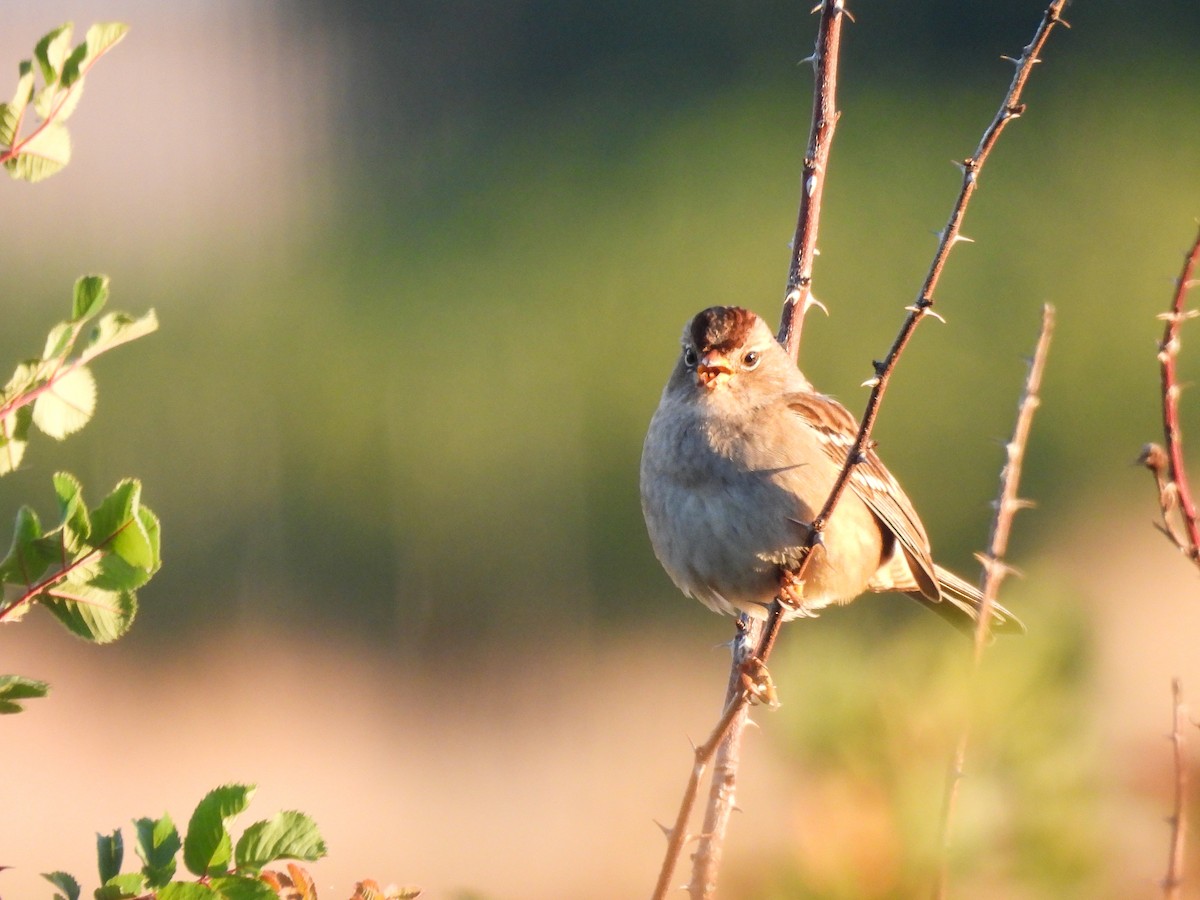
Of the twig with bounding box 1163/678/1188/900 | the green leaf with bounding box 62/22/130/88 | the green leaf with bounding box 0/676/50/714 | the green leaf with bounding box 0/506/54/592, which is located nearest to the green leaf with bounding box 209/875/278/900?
the green leaf with bounding box 0/676/50/714

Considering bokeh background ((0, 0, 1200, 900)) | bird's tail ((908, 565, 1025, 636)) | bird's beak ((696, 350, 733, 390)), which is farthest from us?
bokeh background ((0, 0, 1200, 900))

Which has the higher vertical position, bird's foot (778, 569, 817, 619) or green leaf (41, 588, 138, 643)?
bird's foot (778, 569, 817, 619)

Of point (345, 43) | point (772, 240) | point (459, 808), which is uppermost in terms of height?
point (345, 43)

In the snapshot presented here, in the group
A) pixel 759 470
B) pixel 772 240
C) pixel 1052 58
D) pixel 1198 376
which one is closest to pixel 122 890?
pixel 759 470

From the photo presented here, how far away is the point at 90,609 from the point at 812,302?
2.25 meters

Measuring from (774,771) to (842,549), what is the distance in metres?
2.79

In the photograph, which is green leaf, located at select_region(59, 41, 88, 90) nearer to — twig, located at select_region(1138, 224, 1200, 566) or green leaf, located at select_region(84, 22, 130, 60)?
green leaf, located at select_region(84, 22, 130, 60)

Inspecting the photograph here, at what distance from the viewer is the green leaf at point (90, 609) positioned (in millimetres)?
1638

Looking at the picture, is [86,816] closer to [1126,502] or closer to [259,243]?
[259,243]

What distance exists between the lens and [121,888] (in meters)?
1.64

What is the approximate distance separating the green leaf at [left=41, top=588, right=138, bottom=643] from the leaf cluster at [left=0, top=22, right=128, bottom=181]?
456mm

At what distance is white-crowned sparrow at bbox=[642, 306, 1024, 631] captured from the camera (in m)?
→ 4.00

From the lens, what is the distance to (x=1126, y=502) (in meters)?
11.1

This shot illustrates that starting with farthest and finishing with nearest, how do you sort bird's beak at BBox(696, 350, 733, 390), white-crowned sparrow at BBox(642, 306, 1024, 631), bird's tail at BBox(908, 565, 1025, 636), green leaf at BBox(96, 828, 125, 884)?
bird's tail at BBox(908, 565, 1025, 636)
bird's beak at BBox(696, 350, 733, 390)
white-crowned sparrow at BBox(642, 306, 1024, 631)
green leaf at BBox(96, 828, 125, 884)
